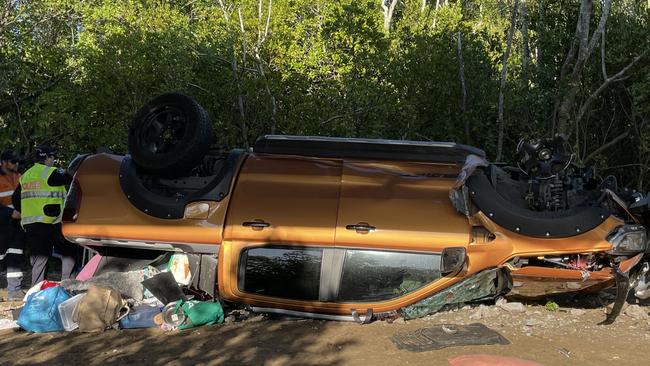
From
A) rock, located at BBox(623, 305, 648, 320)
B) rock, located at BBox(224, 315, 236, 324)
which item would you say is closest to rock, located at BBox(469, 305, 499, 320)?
rock, located at BBox(623, 305, 648, 320)

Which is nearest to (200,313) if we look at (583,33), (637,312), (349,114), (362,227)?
(362,227)

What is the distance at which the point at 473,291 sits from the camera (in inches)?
190

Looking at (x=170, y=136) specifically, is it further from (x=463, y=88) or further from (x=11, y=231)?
(x=463, y=88)

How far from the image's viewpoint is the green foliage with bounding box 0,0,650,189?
917 cm

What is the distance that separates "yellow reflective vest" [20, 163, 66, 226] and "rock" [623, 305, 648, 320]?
5.48 meters

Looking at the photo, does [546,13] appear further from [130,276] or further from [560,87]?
[130,276]

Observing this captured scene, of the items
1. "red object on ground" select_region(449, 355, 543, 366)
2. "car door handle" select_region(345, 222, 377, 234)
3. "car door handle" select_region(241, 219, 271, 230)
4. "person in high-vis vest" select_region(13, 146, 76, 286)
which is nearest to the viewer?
"red object on ground" select_region(449, 355, 543, 366)

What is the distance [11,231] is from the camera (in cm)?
663

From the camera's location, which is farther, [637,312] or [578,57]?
[578,57]

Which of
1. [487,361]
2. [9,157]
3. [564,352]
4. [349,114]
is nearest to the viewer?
A: [487,361]

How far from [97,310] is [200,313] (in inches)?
31.2

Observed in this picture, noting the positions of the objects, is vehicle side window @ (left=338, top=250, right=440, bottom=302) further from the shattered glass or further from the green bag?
the green bag

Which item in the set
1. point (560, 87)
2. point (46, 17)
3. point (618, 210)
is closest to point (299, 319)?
point (618, 210)

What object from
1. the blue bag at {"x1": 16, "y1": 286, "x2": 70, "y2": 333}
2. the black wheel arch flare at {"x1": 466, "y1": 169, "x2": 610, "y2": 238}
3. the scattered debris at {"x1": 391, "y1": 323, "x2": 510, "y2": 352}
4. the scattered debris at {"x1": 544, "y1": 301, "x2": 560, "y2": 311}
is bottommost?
the blue bag at {"x1": 16, "y1": 286, "x2": 70, "y2": 333}
